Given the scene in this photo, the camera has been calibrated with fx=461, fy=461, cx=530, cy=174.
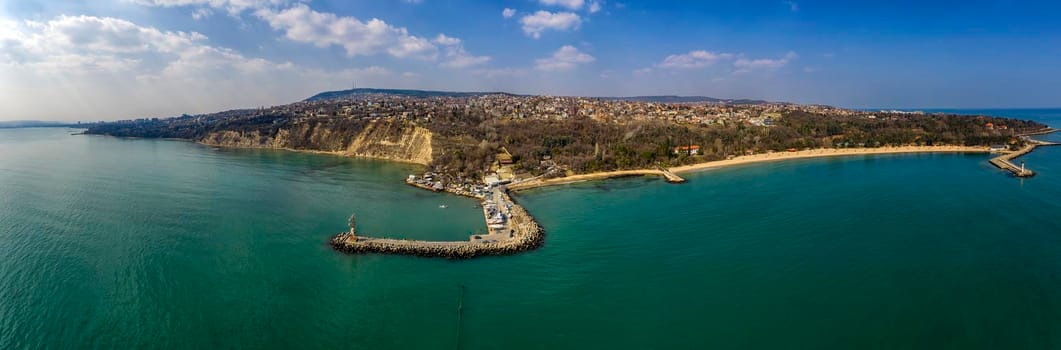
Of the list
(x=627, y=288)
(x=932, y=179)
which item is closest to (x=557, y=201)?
(x=627, y=288)

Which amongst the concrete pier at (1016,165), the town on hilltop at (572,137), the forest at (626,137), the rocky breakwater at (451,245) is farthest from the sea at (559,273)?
the forest at (626,137)

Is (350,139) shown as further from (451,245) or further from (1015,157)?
(1015,157)

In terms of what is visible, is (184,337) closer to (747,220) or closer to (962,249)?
(747,220)

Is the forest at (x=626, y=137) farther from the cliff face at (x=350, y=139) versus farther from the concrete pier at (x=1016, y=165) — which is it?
the concrete pier at (x=1016, y=165)

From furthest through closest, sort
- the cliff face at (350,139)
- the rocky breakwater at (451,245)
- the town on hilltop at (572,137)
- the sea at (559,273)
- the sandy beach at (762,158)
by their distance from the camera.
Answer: the cliff face at (350,139) → the town on hilltop at (572,137) → the sandy beach at (762,158) → the rocky breakwater at (451,245) → the sea at (559,273)

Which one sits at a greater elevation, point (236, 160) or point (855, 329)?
point (236, 160)

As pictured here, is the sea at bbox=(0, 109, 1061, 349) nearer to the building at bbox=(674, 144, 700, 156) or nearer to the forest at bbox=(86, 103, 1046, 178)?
the forest at bbox=(86, 103, 1046, 178)
